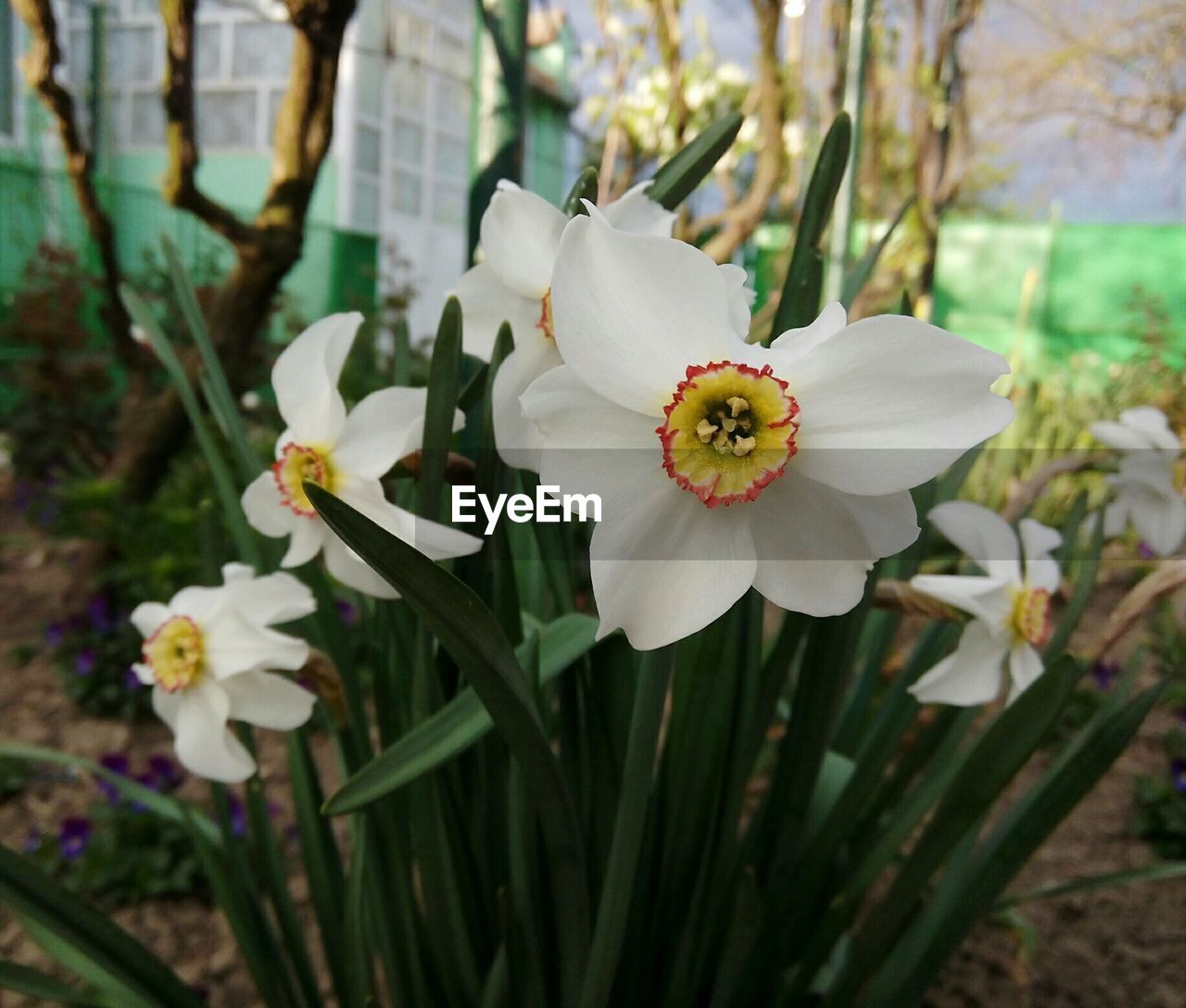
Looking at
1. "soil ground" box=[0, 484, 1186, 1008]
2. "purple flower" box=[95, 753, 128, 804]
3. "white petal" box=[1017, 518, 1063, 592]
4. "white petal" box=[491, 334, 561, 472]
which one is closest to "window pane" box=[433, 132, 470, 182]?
"soil ground" box=[0, 484, 1186, 1008]

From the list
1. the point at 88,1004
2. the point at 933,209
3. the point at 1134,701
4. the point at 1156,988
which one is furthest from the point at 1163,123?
the point at 88,1004

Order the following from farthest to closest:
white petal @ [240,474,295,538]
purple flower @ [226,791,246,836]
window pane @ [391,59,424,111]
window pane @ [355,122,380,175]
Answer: window pane @ [391,59,424,111], window pane @ [355,122,380,175], purple flower @ [226,791,246,836], white petal @ [240,474,295,538]

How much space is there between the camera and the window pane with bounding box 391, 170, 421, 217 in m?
7.84

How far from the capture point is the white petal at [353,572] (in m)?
0.51

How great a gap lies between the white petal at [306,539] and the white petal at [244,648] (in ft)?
0.23

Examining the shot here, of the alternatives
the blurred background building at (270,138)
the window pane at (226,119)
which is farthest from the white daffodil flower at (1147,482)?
the window pane at (226,119)

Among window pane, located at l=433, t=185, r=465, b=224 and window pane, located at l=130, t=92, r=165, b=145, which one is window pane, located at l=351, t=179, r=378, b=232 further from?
window pane, located at l=130, t=92, r=165, b=145

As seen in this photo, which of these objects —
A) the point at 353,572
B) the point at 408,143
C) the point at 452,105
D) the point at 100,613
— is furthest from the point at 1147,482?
the point at 452,105

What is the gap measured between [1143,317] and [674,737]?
251 inches

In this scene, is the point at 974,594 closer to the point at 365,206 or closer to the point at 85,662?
the point at 85,662

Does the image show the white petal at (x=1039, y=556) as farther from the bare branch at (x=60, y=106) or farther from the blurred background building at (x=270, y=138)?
the blurred background building at (x=270, y=138)

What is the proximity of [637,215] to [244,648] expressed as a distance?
37 cm

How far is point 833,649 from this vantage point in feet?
2.09

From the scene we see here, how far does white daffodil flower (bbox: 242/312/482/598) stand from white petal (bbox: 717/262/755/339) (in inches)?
7.7
